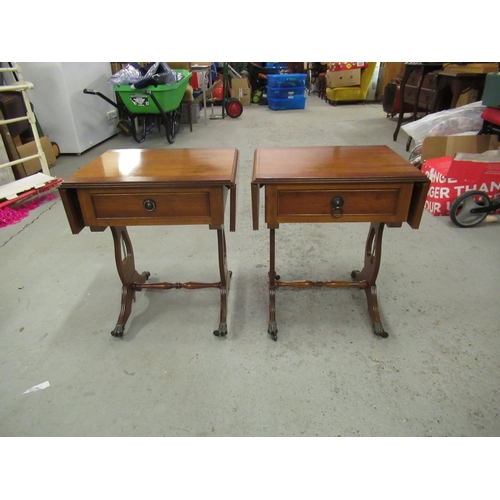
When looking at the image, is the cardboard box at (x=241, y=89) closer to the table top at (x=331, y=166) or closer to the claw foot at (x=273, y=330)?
the table top at (x=331, y=166)

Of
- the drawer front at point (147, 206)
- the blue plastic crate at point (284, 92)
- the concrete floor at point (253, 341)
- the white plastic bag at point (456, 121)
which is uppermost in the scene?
the drawer front at point (147, 206)

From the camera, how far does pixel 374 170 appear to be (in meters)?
1.32

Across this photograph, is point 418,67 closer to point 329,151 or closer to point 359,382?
point 329,151

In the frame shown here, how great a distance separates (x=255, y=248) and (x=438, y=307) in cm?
108

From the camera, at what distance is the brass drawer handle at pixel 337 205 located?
132 cm

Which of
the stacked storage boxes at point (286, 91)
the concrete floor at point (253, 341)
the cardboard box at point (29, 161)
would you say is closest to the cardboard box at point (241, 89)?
the stacked storage boxes at point (286, 91)

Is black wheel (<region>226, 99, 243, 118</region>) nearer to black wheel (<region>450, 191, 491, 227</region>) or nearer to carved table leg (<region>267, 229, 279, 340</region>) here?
black wheel (<region>450, 191, 491, 227</region>)

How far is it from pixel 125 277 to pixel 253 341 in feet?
2.25

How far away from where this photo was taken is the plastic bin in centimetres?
412

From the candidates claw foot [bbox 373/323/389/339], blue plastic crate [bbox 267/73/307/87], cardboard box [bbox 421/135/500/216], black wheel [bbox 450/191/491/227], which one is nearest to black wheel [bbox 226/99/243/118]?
blue plastic crate [bbox 267/73/307/87]

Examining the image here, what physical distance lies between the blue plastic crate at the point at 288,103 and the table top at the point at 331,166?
568 centimetres

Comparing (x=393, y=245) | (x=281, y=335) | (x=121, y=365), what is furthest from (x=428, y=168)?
(x=121, y=365)

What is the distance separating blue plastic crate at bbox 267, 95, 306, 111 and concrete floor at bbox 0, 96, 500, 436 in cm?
501

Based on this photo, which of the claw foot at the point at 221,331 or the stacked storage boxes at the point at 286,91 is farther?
the stacked storage boxes at the point at 286,91
